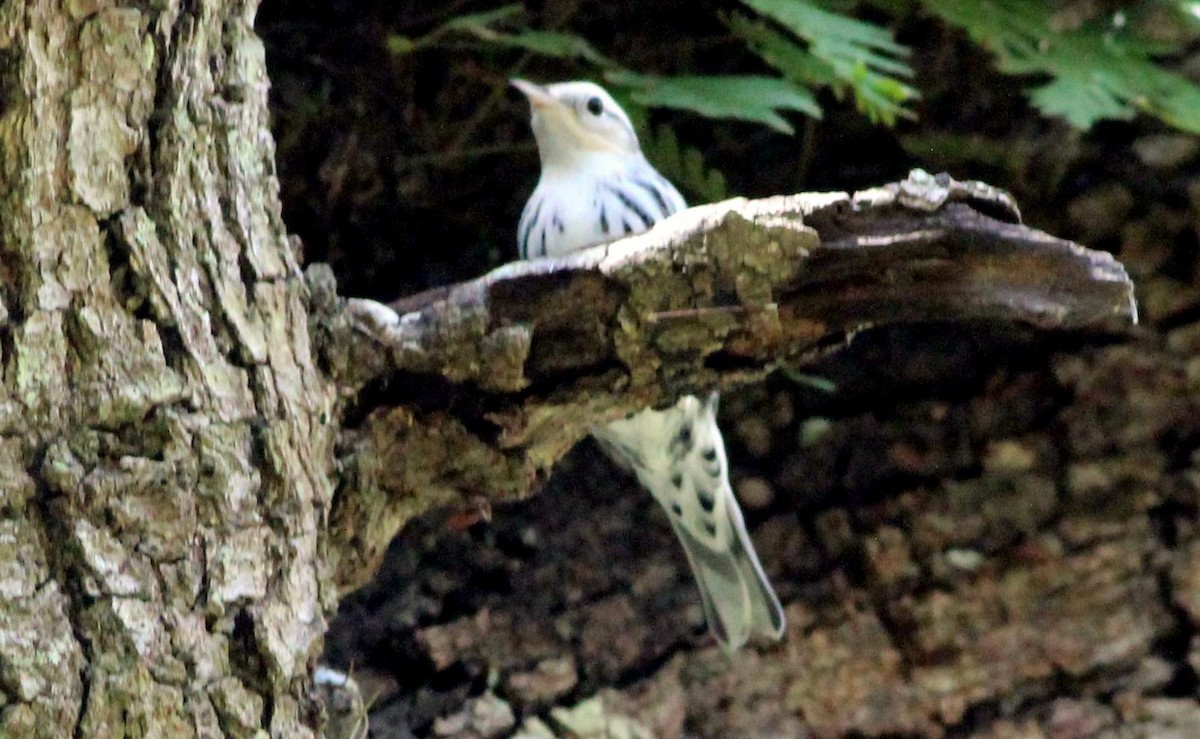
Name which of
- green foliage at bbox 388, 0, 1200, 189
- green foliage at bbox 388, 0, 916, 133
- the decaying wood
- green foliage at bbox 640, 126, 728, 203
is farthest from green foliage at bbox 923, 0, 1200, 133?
the decaying wood

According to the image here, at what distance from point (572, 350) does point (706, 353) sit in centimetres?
15

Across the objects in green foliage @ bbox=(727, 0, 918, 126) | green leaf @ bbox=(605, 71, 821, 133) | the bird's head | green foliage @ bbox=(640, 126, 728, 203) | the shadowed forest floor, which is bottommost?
the shadowed forest floor

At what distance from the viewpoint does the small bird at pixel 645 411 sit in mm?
2600

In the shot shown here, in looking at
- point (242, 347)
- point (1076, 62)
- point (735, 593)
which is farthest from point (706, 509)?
point (242, 347)

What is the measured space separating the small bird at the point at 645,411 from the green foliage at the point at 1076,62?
0.64 metres

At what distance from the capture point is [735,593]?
2592 millimetres

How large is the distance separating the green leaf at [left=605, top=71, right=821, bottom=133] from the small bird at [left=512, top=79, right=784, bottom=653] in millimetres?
199

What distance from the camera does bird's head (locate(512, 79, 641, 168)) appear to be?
2766 millimetres

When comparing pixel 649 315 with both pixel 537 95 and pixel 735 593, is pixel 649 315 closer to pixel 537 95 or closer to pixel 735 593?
pixel 735 593

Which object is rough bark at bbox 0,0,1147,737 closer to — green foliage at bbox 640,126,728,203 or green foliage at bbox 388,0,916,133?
green foliage at bbox 388,0,916,133

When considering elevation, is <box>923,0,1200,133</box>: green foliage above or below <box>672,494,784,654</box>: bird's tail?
above

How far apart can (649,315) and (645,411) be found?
941mm

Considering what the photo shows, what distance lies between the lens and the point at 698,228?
1606 millimetres

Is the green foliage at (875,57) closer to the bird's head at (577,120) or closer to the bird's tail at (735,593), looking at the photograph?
the bird's head at (577,120)
